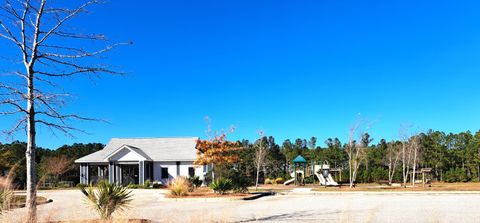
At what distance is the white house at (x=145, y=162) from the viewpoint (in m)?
42.4

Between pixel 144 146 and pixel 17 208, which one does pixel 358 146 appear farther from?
pixel 17 208

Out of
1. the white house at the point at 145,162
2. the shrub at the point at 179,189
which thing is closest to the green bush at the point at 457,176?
the white house at the point at 145,162

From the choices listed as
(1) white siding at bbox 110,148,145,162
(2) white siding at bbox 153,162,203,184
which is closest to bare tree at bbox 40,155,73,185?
(1) white siding at bbox 110,148,145,162

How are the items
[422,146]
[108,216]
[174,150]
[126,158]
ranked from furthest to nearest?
[422,146] < [174,150] < [126,158] < [108,216]

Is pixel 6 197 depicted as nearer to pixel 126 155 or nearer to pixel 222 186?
pixel 222 186

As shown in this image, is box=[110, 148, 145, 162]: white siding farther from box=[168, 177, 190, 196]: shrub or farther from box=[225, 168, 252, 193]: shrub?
box=[168, 177, 190, 196]: shrub

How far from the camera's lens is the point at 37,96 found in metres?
9.30

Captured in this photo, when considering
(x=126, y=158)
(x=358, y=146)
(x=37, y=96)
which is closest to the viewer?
(x=37, y=96)

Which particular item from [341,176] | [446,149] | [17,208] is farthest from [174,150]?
[17,208]

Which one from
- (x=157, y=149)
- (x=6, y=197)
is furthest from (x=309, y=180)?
(x=6, y=197)

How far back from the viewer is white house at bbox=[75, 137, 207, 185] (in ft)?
139

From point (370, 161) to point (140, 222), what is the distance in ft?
166

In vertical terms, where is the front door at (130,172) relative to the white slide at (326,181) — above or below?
above

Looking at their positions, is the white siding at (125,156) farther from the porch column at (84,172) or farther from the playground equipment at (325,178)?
the playground equipment at (325,178)
